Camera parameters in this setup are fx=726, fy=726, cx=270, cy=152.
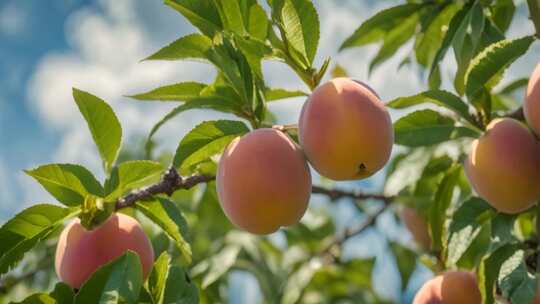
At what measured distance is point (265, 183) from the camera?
3.88ft

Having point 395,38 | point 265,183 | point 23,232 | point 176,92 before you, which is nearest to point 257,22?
point 176,92

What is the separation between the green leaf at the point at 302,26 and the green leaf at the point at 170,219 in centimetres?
37

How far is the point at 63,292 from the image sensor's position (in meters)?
1.20

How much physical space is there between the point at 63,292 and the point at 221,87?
1.52 feet

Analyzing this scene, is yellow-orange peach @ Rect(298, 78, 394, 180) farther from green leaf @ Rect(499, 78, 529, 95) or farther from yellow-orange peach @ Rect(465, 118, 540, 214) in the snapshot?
green leaf @ Rect(499, 78, 529, 95)

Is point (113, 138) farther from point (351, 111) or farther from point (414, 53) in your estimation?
point (414, 53)


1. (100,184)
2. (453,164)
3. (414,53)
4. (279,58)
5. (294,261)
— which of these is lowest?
(294,261)

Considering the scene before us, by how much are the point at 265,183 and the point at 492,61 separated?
0.51 meters

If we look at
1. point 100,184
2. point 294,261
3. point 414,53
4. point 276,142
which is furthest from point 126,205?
point 294,261

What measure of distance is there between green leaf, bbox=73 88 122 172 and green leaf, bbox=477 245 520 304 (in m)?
0.72

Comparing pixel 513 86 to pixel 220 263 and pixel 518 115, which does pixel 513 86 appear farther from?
pixel 220 263

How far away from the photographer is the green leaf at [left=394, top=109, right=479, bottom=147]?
145cm

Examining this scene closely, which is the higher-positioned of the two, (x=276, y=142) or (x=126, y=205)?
(x=276, y=142)

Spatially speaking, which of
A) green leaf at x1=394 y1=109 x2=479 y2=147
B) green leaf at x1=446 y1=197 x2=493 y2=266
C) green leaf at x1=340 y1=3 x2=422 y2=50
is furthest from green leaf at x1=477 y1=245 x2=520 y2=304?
green leaf at x1=340 y1=3 x2=422 y2=50
